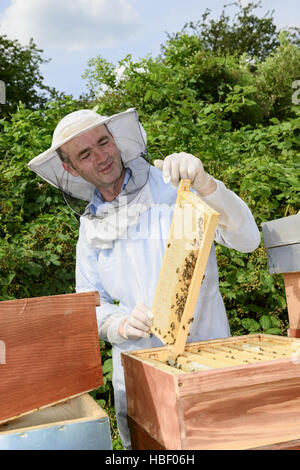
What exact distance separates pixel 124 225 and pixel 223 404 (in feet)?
3.30

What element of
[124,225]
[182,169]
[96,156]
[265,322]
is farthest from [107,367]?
[182,169]

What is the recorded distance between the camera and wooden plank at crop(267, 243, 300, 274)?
174cm

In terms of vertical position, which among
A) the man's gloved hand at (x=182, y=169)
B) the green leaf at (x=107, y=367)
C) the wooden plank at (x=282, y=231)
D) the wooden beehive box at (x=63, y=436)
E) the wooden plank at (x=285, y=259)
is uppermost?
the man's gloved hand at (x=182, y=169)

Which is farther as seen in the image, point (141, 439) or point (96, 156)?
point (96, 156)

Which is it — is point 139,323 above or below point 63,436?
above

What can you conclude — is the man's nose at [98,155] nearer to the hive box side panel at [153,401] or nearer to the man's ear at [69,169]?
the man's ear at [69,169]

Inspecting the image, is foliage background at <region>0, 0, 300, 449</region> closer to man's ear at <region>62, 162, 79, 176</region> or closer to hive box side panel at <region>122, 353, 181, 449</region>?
man's ear at <region>62, 162, 79, 176</region>

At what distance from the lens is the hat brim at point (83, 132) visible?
203cm

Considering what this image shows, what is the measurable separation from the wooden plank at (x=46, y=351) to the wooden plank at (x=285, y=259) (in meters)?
0.83

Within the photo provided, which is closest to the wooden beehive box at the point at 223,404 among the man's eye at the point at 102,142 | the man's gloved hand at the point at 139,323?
the man's gloved hand at the point at 139,323

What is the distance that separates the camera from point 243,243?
1.94 meters

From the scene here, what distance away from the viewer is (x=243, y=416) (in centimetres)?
122

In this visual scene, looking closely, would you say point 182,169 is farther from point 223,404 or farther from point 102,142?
point 223,404
